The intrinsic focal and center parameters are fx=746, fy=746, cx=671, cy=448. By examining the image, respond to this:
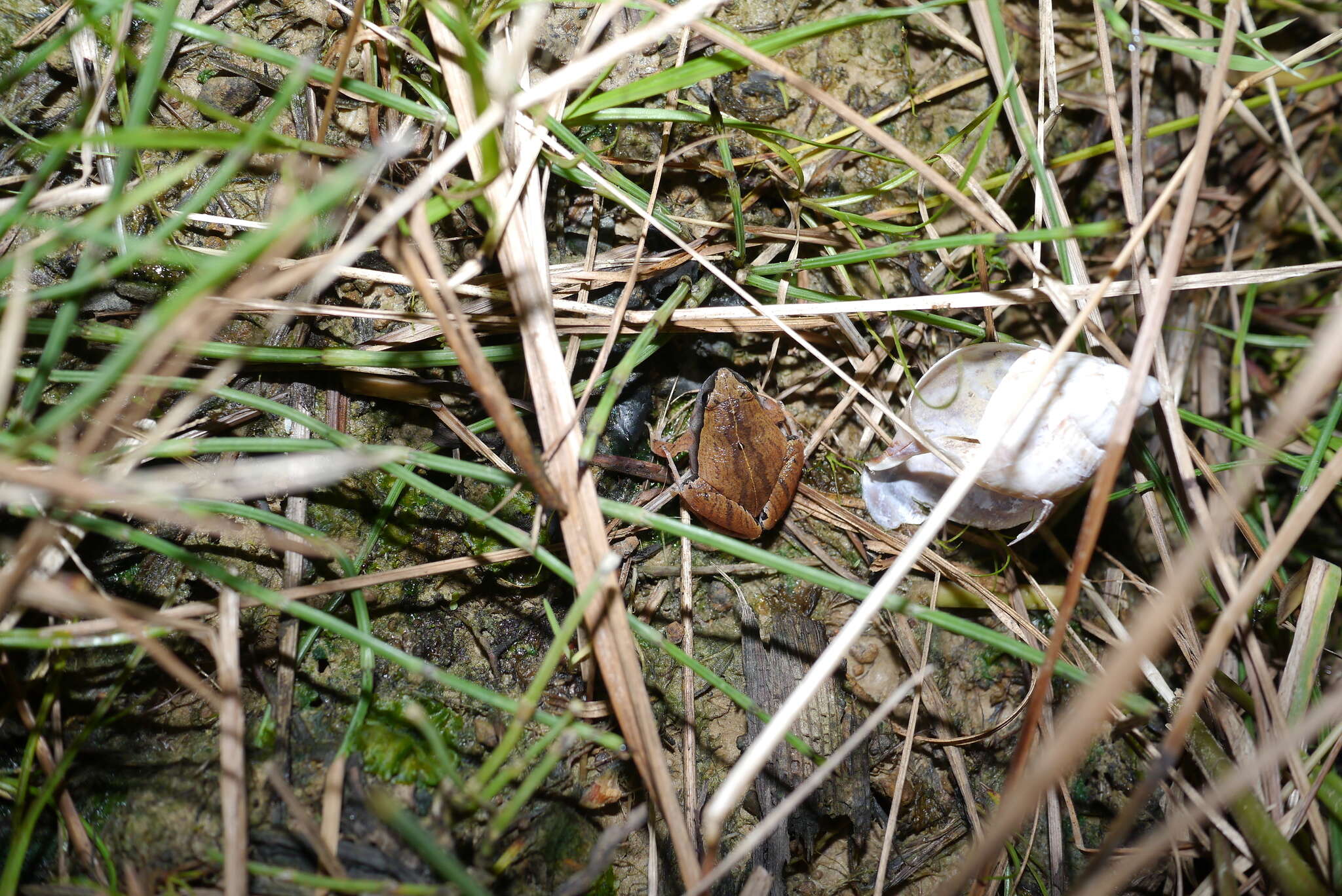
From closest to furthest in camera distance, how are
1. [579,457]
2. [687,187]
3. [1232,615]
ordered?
[1232,615] < [579,457] < [687,187]

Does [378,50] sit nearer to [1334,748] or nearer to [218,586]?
[218,586]

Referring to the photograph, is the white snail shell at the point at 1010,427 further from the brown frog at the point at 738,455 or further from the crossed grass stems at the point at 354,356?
the brown frog at the point at 738,455

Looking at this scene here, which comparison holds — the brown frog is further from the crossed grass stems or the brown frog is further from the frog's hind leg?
the crossed grass stems

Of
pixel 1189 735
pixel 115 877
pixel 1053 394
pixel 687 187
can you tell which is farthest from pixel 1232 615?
pixel 115 877

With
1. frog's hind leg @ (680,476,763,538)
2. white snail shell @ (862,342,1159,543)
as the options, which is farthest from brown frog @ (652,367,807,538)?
white snail shell @ (862,342,1159,543)

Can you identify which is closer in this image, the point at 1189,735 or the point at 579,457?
the point at 579,457
